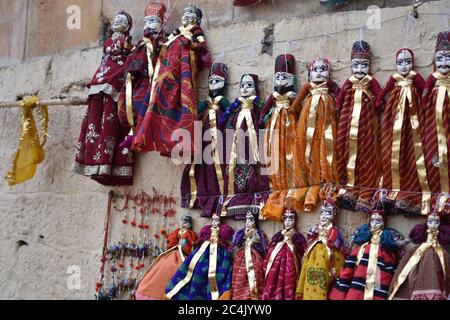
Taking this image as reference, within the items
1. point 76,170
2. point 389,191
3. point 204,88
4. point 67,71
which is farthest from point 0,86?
point 389,191

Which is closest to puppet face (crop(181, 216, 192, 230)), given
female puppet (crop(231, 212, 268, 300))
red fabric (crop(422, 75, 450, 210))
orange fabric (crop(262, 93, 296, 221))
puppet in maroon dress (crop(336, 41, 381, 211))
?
female puppet (crop(231, 212, 268, 300))

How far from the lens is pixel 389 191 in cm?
353

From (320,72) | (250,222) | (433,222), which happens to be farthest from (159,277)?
(433,222)

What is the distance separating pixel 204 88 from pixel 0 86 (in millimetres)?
1398

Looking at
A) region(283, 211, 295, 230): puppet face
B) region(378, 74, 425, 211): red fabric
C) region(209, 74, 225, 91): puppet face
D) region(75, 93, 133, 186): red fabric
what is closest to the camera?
region(378, 74, 425, 211): red fabric

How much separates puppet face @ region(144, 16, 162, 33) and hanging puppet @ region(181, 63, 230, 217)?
1.09 ft

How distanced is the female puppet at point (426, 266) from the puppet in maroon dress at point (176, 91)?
1.06 meters

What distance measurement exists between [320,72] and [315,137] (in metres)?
0.27

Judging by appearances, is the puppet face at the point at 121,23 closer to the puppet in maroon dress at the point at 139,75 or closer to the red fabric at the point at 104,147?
the puppet in maroon dress at the point at 139,75

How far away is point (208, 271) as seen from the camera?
3.80 metres

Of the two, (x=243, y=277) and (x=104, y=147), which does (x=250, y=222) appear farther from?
(x=104, y=147)

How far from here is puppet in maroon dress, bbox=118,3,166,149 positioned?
4133 millimetres

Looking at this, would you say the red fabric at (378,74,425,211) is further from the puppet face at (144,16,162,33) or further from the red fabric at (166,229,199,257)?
the puppet face at (144,16,162,33)

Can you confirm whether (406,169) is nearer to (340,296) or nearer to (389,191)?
(389,191)
